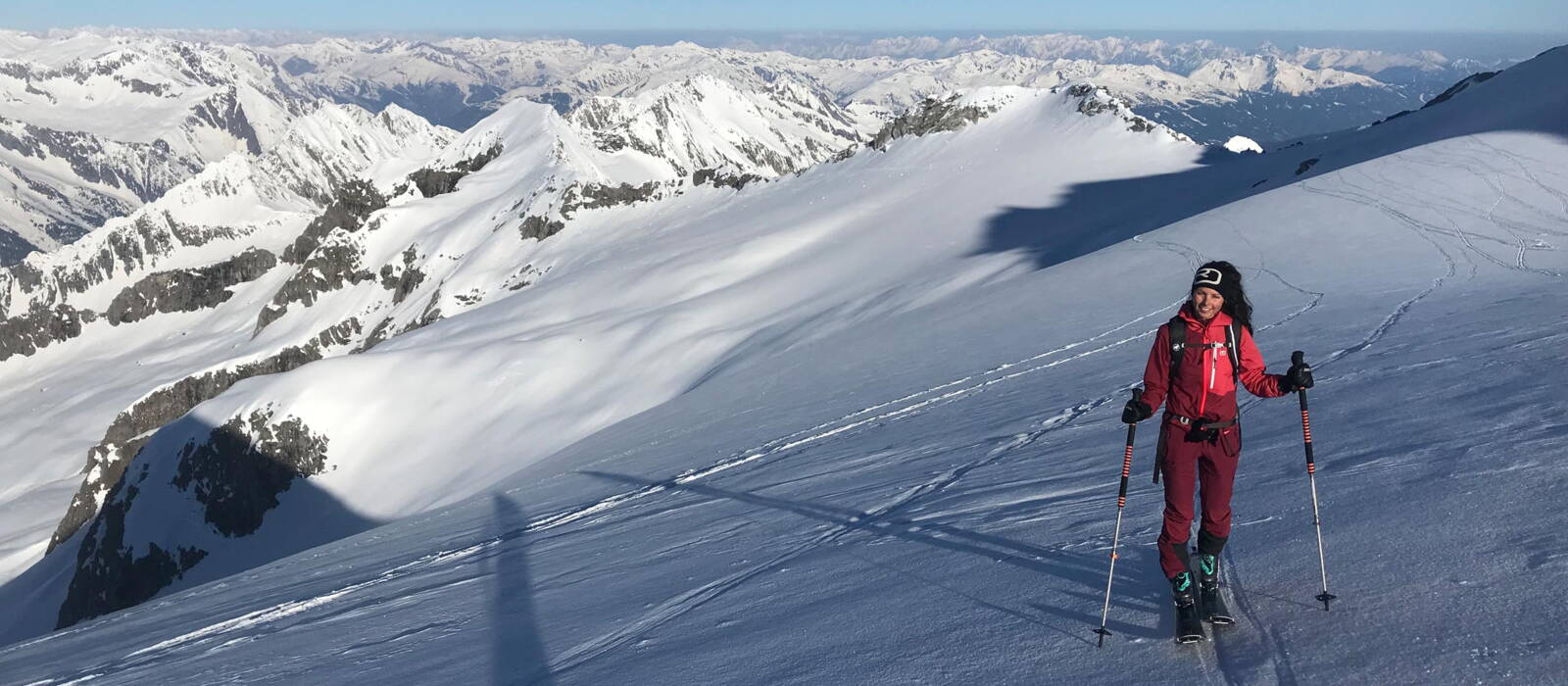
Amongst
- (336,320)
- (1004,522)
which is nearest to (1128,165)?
(1004,522)

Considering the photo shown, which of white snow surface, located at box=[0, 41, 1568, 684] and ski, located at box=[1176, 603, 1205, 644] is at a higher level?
white snow surface, located at box=[0, 41, 1568, 684]

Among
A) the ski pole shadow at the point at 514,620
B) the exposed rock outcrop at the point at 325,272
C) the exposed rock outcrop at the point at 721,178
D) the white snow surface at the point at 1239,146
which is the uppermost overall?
the exposed rock outcrop at the point at 325,272

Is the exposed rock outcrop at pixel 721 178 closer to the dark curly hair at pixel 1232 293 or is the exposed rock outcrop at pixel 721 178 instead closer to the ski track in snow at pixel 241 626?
the ski track in snow at pixel 241 626

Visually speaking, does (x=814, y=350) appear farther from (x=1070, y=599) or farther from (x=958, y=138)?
(x=958, y=138)

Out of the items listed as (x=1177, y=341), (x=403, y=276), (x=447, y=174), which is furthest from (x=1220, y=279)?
(x=447, y=174)

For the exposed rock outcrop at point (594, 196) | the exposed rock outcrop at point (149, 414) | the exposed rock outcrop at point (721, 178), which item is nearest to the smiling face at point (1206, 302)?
the exposed rock outcrop at point (149, 414)

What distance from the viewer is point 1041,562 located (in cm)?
809

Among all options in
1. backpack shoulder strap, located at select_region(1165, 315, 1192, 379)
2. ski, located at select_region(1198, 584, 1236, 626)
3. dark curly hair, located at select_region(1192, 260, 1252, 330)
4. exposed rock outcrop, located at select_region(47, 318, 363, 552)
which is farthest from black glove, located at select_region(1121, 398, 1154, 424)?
exposed rock outcrop, located at select_region(47, 318, 363, 552)

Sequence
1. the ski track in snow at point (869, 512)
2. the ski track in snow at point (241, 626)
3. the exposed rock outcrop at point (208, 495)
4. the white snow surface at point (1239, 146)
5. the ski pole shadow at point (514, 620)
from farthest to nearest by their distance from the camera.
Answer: the white snow surface at point (1239, 146) → the exposed rock outcrop at point (208, 495) → the ski track in snow at point (241, 626) → the ski track in snow at point (869, 512) → the ski pole shadow at point (514, 620)

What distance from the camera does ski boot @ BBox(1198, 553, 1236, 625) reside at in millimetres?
6324

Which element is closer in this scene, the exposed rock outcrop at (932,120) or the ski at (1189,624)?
the ski at (1189,624)

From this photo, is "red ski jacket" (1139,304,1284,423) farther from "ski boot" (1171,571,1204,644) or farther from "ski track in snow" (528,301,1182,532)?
"ski track in snow" (528,301,1182,532)

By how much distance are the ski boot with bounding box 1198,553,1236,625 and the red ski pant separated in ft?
0.35

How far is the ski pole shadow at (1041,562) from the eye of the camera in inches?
271
